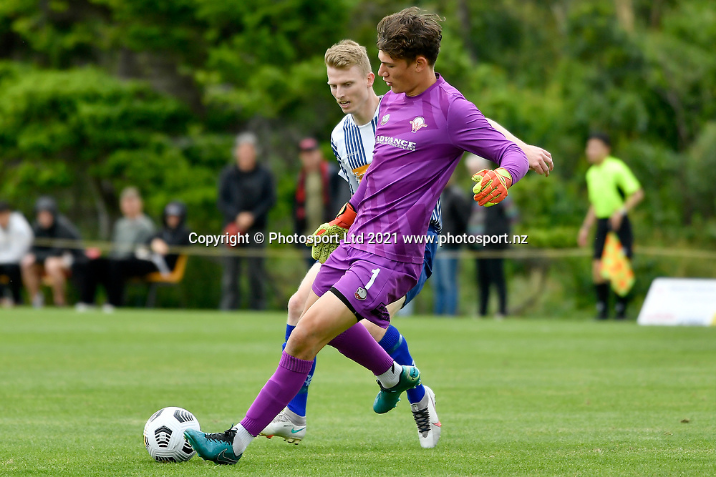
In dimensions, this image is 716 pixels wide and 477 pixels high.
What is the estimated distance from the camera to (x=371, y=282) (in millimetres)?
4414

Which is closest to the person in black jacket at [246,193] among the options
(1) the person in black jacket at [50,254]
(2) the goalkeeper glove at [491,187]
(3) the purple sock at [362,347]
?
(1) the person in black jacket at [50,254]

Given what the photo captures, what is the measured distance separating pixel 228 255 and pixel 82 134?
549 centimetres

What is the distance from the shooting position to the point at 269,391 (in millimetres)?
4418

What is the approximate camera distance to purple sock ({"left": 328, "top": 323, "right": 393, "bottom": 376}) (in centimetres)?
475

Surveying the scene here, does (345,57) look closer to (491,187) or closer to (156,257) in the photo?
(491,187)

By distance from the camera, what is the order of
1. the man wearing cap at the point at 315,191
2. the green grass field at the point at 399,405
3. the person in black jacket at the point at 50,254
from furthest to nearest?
the person in black jacket at the point at 50,254 < the man wearing cap at the point at 315,191 < the green grass field at the point at 399,405

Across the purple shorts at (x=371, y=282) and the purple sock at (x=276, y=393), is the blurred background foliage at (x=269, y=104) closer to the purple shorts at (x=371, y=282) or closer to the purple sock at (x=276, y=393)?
the purple shorts at (x=371, y=282)

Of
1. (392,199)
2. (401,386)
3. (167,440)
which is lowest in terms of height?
(167,440)

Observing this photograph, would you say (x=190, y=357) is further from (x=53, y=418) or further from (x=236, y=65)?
(x=236, y=65)

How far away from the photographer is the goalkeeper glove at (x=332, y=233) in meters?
5.04

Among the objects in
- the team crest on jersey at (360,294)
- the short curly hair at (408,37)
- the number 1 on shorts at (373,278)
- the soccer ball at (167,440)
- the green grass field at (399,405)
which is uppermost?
the short curly hair at (408,37)

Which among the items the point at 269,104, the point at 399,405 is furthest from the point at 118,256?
the point at 399,405

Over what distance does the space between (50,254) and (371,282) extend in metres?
12.5

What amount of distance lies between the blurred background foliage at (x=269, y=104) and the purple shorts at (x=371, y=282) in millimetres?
13290
